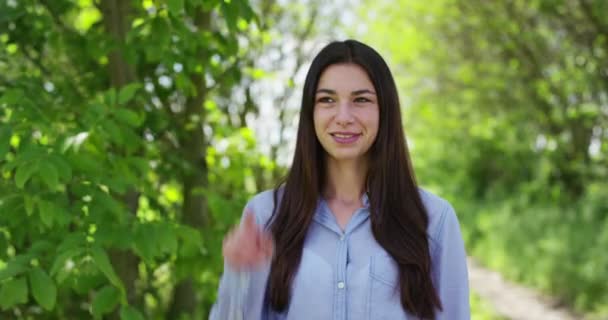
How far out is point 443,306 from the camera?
6.89 ft

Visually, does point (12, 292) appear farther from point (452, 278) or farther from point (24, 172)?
point (452, 278)

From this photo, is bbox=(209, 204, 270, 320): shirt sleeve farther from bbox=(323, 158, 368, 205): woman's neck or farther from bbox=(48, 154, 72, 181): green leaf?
bbox=(48, 154, 72, 181): green leaf

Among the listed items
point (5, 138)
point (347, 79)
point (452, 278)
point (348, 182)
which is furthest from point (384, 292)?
point (5, 138)

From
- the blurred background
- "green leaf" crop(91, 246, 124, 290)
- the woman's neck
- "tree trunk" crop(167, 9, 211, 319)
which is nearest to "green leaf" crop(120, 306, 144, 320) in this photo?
the blurred background

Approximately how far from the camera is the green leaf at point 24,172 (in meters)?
2.17

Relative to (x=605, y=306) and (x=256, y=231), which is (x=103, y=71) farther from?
(x=605, y=306)

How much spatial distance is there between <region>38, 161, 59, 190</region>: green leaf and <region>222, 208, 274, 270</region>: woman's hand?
629 mm

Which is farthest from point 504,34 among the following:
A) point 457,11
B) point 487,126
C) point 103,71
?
point 103,71

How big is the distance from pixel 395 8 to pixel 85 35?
28.3ft

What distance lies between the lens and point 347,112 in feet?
6.96

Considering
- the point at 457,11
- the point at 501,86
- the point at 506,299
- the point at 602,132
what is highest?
the point at 457,11

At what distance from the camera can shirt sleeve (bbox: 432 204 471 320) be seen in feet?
6.88

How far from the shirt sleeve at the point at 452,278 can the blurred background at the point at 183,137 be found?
0.86 metres

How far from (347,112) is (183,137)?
1712 mm
